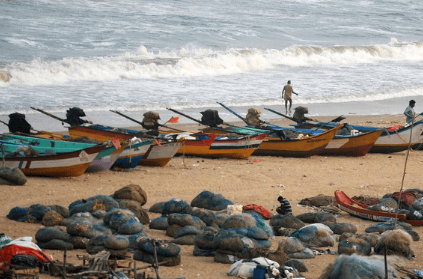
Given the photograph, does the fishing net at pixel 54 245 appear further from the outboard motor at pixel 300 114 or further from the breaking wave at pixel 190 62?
the breaking wave at pixel 190 62

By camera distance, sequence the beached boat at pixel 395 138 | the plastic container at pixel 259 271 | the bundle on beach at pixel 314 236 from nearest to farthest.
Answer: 1. the plastic container at pixel 259 271
2. the bundle on beach at pixel 314 236
3. the beached boat at pixel 395 138

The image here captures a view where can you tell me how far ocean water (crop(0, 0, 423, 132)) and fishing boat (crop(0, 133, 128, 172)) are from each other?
4578 millimetres

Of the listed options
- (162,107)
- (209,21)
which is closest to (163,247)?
(162,107)

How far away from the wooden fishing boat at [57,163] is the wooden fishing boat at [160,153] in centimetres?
162

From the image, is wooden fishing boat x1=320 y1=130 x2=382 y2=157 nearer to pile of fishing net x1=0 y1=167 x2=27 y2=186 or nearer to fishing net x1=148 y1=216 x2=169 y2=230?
pile of fishing net x1=0 y1=167 x2=27 y2=186

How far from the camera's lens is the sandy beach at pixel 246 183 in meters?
12.9

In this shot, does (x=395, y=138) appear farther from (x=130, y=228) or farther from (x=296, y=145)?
(x=130, y=228)

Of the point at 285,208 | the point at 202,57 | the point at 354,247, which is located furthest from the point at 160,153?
the point at 202,57

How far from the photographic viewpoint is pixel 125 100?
85.0ft

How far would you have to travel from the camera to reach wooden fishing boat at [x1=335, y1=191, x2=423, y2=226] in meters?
12.9

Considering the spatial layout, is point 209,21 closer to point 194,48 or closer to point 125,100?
point 194,48

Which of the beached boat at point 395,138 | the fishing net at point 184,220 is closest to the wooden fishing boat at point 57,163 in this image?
the fishing net at point 184,220

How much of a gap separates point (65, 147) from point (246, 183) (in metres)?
3.76

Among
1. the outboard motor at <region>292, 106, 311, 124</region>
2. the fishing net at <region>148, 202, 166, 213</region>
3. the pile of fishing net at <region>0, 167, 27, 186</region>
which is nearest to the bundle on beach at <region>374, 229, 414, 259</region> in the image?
the fishing net at <region>148, 202, 166, 213</region>
